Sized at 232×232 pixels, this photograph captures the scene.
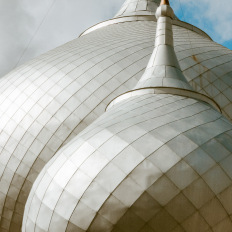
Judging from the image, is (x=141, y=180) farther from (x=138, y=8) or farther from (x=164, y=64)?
(x=138, y=8)

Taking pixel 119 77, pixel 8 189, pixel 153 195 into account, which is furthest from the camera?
pixel 119 77

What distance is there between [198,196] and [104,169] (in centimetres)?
242

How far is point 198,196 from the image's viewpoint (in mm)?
12023

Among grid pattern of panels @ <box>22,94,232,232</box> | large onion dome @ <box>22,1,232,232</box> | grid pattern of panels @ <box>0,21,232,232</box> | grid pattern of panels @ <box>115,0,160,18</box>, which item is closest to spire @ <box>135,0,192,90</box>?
large onion dome @ <box>22,1,232,232</box>

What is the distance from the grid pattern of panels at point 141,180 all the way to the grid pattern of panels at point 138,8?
1825cm

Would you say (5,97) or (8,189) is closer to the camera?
(8,189)

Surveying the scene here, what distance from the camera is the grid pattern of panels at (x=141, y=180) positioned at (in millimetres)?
11891

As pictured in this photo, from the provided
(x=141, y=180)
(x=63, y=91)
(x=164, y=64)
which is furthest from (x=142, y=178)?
(x=63, y=91)

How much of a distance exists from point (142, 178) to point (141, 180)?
2.3 inches

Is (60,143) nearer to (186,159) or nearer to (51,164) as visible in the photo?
(51,164)

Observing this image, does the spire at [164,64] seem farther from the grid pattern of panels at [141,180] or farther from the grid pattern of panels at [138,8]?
the grid pattern of panels at [138,8]

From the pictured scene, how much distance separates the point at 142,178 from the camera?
1210 centimetres

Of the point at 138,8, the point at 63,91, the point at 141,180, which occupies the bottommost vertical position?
the point at 63,91

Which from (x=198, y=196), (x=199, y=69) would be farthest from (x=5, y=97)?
(x=198, y=196)
